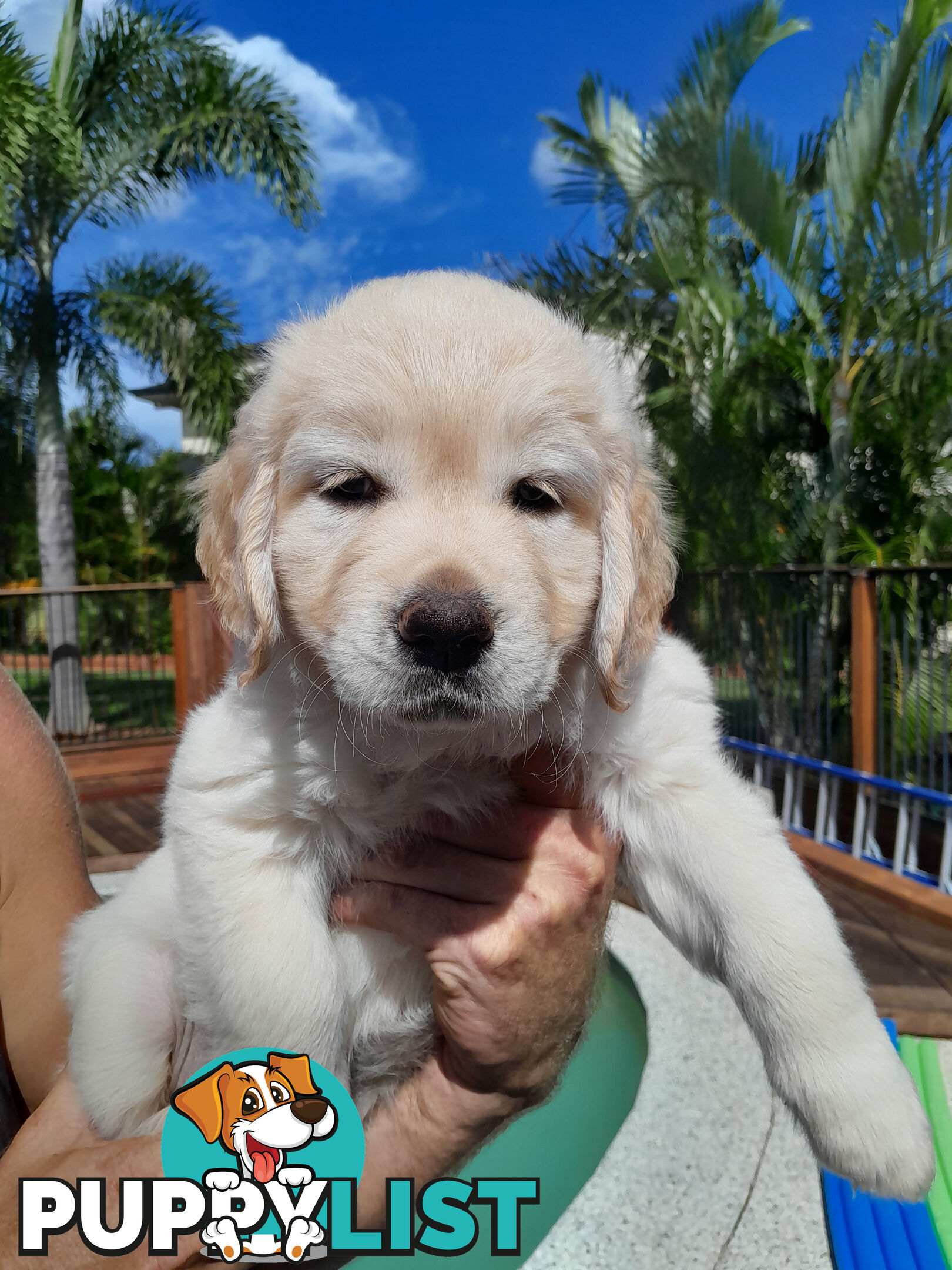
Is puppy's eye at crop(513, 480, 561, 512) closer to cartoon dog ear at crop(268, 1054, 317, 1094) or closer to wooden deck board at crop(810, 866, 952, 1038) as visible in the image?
cartoon dog ear at crop(268, 1054, 317, 1094)

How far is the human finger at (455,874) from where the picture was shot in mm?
1990

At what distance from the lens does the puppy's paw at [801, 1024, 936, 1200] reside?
65.1 inches

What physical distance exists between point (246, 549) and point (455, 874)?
0.89 m

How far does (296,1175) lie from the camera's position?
1529 mm

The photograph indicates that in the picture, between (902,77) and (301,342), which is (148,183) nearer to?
(902,77)

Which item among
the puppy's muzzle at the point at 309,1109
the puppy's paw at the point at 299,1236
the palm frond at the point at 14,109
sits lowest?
the puppy's paw at the point at 299,1236

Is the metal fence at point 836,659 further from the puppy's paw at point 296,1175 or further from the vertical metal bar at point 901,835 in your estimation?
the puppy's paw at point 296,1175

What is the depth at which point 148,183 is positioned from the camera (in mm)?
12648

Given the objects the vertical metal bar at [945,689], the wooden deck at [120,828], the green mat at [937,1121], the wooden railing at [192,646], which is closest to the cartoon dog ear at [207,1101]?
the green mat at [937,1121]

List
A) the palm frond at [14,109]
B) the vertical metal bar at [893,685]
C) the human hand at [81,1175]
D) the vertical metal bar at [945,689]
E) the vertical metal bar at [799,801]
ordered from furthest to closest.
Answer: the palm frond at [14,109] < the vertical metal bar at [799,801] < the vertical metal bar at [893,685] < the vertical metal bar at [945,689] < the human hand at [81,1175]

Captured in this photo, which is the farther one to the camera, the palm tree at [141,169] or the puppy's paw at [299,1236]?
the palm tree at [141,169]

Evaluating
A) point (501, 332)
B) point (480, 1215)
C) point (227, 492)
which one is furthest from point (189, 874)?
point (501, 332)

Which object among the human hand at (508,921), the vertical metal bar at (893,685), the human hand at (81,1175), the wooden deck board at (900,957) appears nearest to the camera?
the human hand at (81,1175)

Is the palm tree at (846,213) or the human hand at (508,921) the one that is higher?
the palm tree at (846,213)
